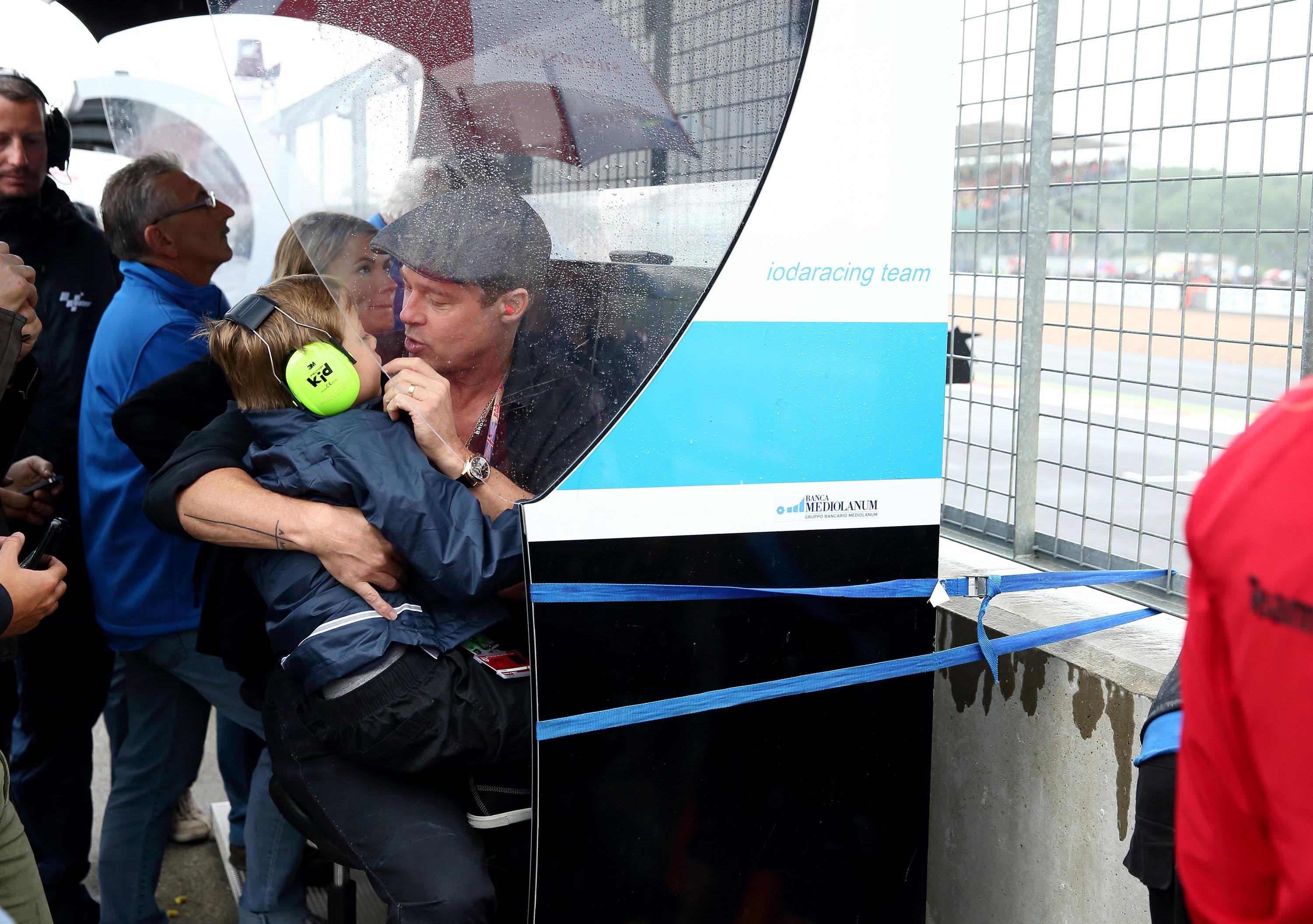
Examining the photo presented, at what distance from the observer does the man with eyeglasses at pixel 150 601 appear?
2.59 m

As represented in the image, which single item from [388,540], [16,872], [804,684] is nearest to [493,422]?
[388,540]

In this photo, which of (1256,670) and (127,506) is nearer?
(1256,670)

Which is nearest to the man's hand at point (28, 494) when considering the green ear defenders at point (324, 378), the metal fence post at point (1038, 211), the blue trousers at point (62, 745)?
the blue trousers at point (62, 745)

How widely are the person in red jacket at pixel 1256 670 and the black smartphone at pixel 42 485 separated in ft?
8.46

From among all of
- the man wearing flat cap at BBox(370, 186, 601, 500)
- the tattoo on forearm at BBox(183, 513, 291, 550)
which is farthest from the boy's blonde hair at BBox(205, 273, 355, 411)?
the man wearing flat cap at BBox(370, 186, 601, 500)

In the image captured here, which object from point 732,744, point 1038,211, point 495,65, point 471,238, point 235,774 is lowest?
point 235,774

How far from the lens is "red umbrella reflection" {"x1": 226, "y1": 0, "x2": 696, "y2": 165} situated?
150 cm

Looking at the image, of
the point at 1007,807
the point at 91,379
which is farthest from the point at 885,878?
the point at 91,379

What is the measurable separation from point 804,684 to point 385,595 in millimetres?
720

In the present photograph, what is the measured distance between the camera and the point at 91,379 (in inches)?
103

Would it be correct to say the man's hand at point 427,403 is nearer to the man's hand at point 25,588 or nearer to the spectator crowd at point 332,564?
the spectator crowd at point 332,564

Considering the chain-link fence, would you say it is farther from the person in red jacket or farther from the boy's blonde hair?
the boy's blonde hair

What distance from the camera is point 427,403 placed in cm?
166

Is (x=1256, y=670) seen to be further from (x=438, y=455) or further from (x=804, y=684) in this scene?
(x=438, y=455)
